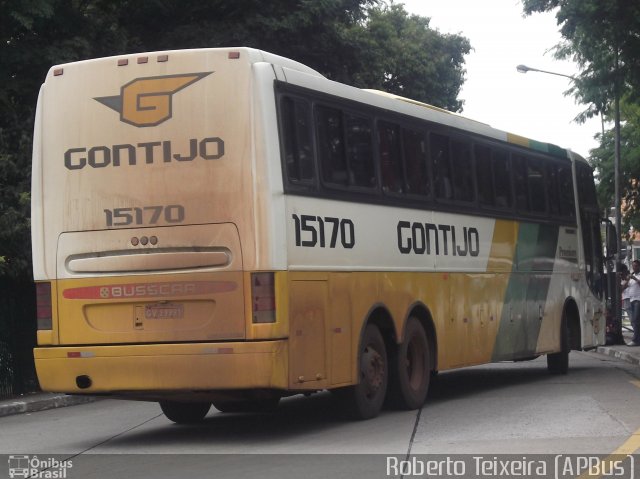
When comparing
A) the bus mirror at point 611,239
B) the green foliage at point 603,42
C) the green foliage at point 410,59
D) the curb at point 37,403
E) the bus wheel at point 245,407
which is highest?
the green foliage at point 410,59

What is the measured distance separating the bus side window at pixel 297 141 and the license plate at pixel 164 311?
1.54m

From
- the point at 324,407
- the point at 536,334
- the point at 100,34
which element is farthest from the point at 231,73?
the point at 100,34

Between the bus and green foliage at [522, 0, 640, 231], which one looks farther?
green foliage at [522, 0, 640, 231]

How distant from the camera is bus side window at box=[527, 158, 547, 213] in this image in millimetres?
18656

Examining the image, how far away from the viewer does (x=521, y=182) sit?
18266 millimetres

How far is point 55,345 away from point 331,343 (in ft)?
8.42

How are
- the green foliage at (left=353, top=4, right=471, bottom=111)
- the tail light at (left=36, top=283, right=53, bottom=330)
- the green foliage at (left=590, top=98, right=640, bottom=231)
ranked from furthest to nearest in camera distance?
the green foliage at (left=590, top=98, right=640, bottom=231) < the green foliage at (left=353, top=4, right=471, bottom=111) < the tail light at (left=36, top=283, right=53, bottom=330)

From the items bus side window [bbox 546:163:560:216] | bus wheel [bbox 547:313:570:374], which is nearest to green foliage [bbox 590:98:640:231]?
bus side window [bbox 546:163:560:216]

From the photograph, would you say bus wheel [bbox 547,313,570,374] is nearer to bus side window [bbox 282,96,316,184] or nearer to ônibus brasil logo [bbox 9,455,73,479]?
bus side window [bbox 282,96,316,184]

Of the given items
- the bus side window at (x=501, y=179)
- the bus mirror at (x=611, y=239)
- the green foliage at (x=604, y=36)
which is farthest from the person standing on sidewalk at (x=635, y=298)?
the bus side window at (x=501, y=179)

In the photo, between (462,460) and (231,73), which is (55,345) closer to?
(231,73)

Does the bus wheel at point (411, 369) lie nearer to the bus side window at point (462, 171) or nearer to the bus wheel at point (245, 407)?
the bus wheel at point (245, 407)

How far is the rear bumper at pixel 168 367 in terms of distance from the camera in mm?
11086

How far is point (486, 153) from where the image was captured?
16984 millimetres
